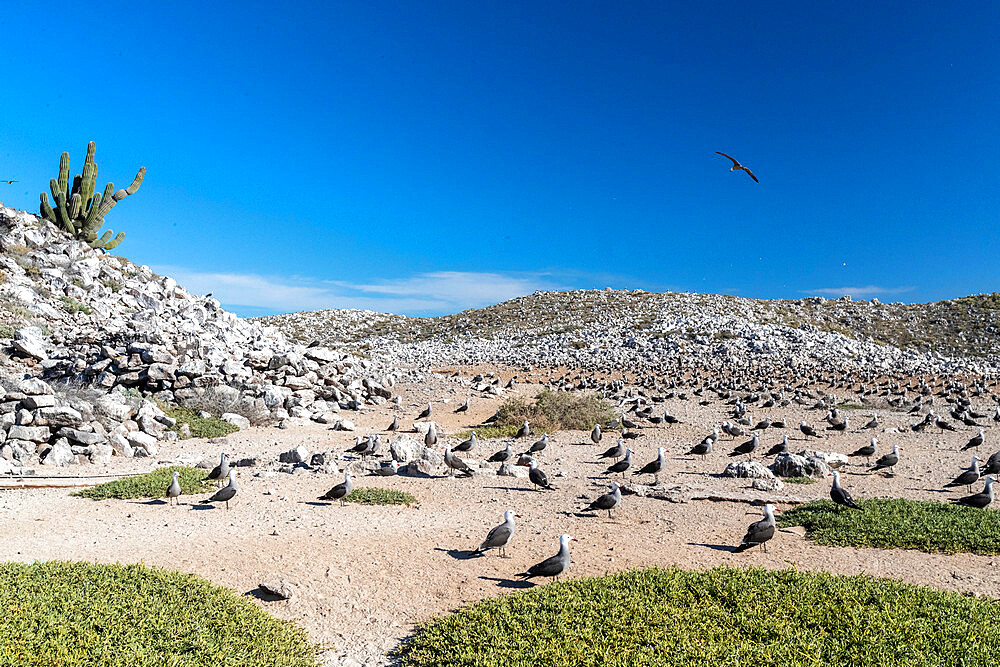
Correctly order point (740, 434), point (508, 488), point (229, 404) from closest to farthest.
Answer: point (508, 488) < point (740, 434) < point (229, 404)

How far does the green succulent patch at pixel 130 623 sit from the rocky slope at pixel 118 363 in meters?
9.57

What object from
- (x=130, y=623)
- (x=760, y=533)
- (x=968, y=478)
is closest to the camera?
(x=130, y=623)

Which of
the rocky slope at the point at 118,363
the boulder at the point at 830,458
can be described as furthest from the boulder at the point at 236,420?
the boulder at the point at 830,458

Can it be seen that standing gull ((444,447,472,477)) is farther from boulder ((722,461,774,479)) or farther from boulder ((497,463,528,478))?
boulder ((722,461,774,479))

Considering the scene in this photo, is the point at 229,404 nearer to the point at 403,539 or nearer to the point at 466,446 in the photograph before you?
the point at 466,446

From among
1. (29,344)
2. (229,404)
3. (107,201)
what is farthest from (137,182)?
(229,404)

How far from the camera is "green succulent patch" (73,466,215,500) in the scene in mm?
12664

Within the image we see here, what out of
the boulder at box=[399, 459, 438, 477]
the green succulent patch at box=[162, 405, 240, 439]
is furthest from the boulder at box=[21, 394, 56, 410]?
the boulder at box=[399, 459, 438, 477]

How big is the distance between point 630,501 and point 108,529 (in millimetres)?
9511

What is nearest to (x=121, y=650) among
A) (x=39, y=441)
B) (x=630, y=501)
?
(x=630, y=501)

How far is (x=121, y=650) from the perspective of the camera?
5711 millimetres

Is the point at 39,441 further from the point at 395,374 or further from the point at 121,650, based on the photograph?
the point at 395,374

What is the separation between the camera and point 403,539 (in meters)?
10.3

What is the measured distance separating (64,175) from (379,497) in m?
41.2
